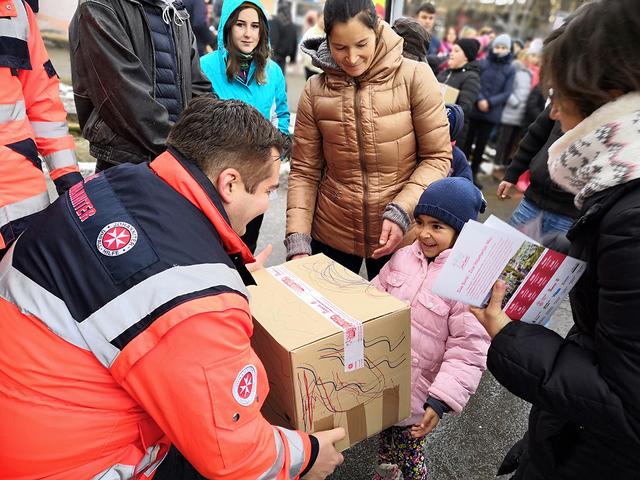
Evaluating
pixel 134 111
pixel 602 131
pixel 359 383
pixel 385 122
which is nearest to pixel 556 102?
pixel 602 131

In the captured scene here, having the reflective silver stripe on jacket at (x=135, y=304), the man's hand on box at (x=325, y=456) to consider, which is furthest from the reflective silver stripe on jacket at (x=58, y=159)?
the man's hand on box at (x=325, y=456)

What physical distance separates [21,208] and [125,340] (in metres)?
1.11

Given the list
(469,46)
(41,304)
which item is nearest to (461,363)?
(41,304)

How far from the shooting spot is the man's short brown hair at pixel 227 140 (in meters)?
1.21

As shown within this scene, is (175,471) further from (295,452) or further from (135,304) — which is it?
(135,304)

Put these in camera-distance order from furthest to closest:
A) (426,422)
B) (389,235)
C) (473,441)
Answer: (473,441)
(389,235)
(426,422)

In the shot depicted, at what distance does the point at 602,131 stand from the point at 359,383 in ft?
2.91

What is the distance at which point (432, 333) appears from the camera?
1.70m

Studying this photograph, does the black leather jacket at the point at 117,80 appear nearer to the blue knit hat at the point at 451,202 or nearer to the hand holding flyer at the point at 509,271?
the blue knit hat at the point at 451,202

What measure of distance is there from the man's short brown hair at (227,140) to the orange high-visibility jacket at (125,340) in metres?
0.10

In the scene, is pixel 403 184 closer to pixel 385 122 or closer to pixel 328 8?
pixel 385 122

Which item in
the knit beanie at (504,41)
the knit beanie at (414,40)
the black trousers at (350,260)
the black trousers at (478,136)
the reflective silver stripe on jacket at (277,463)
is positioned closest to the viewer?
the reflective silver stripe on jacket at (277,463)

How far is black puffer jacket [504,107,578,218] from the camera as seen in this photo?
8.70 ft

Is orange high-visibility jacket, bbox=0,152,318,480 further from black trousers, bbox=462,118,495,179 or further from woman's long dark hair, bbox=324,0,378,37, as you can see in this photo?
black trousers, bbox=462,118,495,179
